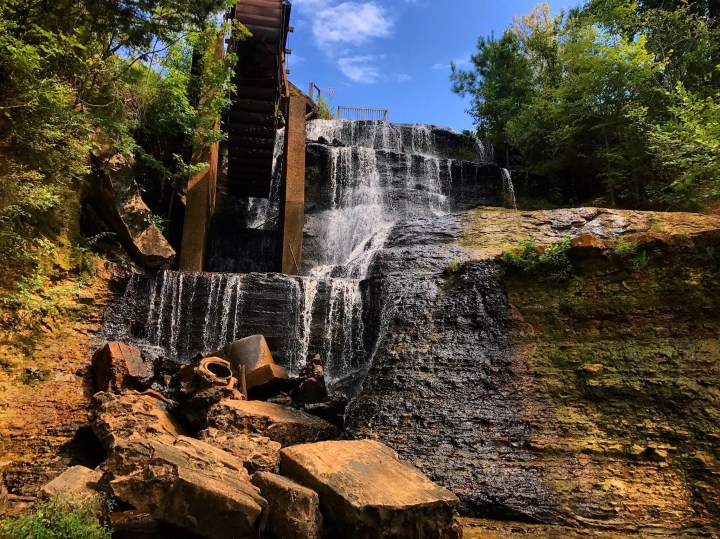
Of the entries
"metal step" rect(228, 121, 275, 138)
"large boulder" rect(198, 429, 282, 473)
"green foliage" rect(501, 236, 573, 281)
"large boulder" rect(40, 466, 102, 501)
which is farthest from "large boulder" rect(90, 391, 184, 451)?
"metal step" rect(228, 121, 275, 138)

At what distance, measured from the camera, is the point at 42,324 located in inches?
297

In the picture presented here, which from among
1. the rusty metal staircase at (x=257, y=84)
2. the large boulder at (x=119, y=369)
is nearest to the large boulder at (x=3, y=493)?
the large boulder at (x=119, y=369)

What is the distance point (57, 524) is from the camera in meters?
3.94

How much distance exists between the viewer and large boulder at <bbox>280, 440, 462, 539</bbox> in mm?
4289

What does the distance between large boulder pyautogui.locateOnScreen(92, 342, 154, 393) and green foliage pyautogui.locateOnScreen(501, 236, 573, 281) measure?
6128mm

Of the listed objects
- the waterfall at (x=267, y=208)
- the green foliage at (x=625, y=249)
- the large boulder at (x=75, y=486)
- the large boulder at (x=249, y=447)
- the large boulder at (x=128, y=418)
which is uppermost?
the waterfall at (x=267, y=208)

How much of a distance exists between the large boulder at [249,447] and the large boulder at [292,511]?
85cm

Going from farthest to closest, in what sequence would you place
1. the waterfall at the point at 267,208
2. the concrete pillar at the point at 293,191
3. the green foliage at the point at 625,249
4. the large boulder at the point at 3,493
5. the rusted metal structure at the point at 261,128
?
1. the waterfall at the point at 267,208
2. the concrete pillar at the point at 293,191
3. the rusted metal structure at the point at 261,128
4. the green foliage at the point at 625,249
5. the large boulder at the point at 3,493

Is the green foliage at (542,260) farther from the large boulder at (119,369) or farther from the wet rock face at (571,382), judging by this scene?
the large boulder at (119,369)

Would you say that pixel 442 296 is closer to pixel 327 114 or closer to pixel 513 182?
pixel 513 182

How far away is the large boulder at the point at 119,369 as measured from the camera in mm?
7141

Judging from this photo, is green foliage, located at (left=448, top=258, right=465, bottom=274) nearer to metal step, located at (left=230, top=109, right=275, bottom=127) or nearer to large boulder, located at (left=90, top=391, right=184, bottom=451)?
large boulder, located at (left=90, top=391, right=184, bottom=451)

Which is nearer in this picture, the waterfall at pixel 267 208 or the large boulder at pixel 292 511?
the large boulder at pixel 292 511

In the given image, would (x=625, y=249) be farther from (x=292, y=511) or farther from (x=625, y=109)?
(x=625, y=109)
